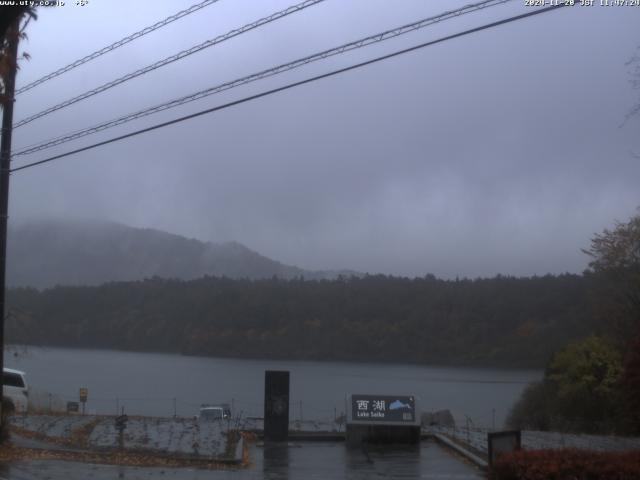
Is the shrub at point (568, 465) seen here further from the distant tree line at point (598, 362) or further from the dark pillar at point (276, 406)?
the distant tree line at point (598, 362)

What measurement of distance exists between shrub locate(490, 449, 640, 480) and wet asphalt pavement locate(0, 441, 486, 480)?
609 centimetres

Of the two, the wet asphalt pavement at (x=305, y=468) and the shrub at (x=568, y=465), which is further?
the wet asphalt pavement at (x=305, y=468)

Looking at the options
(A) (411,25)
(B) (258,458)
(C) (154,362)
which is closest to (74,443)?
(B) (258,458)

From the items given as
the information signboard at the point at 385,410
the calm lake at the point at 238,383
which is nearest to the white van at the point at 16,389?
the calm lake at the point at 238,383

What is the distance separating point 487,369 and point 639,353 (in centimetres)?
4570

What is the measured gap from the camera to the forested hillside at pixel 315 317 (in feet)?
213

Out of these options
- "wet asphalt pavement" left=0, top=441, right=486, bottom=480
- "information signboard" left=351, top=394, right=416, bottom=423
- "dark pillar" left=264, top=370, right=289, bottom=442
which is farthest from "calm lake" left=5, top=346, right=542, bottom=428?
"wet asphalt pavement" left=0, top=441, right=486, bottom=480

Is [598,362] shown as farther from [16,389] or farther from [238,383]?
[16,389]

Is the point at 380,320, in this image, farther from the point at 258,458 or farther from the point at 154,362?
the point at 258,458

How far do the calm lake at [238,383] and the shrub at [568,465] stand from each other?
27.2 meters

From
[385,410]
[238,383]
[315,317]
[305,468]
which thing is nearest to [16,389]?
[385,410]

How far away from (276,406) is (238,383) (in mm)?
31356

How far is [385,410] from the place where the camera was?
23.2m

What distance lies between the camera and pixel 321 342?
72.2 m
